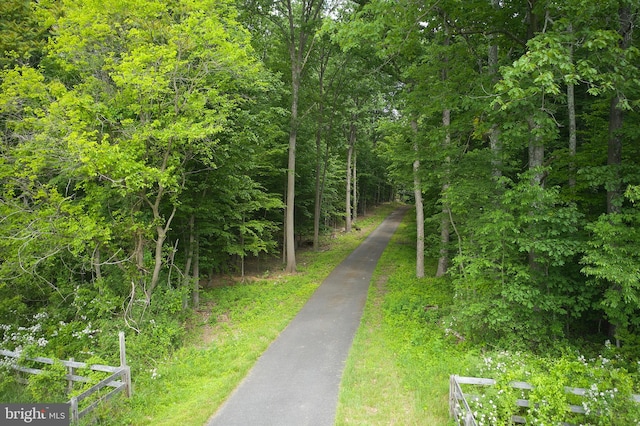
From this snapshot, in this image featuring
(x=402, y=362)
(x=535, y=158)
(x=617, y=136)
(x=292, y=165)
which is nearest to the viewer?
(x=617, y=136)

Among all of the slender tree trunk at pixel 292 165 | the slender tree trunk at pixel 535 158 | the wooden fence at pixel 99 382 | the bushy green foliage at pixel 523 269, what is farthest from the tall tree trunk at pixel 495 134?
the slender tree trunk at pixel 292 165

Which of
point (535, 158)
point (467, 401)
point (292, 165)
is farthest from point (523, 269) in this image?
point (292, 165)

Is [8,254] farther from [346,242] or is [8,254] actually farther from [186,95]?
[346,242]

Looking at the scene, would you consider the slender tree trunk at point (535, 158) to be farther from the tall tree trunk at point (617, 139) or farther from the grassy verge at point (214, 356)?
the grassy verge at point (214, 356)

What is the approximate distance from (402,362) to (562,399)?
10.2 feet

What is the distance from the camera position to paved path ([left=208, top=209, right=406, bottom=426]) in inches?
219

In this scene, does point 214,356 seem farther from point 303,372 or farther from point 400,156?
point 400,156

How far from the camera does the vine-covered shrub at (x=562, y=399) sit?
14.8 feet

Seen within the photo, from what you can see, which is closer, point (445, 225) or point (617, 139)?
point (617, 139)

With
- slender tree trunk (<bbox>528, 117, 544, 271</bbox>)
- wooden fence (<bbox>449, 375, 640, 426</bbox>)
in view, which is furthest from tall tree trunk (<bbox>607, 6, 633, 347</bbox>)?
wooden fence (<bbox>449, 375, 640, 426</bbox>)

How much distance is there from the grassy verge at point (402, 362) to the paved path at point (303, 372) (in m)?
0.31

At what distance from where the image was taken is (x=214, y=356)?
26.0 ft

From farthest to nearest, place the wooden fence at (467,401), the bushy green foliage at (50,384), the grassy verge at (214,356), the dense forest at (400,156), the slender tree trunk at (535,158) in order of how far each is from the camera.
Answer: the slender tree trunk at (535,158) → the bushy green foliage at (50,384) → the dense forest at (400,156) → the grassy verge at (214,356) → the wooden fence at (467,401)

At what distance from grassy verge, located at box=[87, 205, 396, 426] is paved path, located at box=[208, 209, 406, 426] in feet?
0.97
